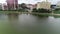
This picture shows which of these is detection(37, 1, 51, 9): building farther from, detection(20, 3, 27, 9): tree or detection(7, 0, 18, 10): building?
detection(7, 0, 18, 10): building

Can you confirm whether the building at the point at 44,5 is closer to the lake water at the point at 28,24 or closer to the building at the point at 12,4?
the lake water at the point at 28,24

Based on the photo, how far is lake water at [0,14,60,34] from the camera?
4.45ft

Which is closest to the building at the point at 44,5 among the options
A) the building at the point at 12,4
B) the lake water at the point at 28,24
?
the lake water at the point at 28,24

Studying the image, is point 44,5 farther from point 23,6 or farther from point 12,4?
point 12,4

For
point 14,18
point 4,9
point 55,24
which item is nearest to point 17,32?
point 14,18

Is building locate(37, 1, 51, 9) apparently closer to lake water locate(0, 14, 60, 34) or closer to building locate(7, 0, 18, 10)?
lake water locate(0, 14, 60, 34)

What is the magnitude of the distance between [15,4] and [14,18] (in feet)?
0.53

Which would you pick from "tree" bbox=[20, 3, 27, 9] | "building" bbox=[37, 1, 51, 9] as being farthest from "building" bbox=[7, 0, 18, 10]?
"building" bbox=[37, 1, 51, 9]

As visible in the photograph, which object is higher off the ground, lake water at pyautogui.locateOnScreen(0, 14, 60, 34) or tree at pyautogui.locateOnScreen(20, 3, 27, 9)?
tree at pyautogui.locateOnScreen(20, 3, 27, 9)

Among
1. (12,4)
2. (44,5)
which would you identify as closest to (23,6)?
(12,4)

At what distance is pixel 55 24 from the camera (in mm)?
1359

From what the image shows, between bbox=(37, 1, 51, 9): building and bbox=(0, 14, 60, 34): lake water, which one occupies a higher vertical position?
bbox=(37, 1, 51, 9): building

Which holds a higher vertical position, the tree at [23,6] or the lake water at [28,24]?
Result: the tree at [23,6]

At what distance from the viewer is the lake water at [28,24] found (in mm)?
1357
